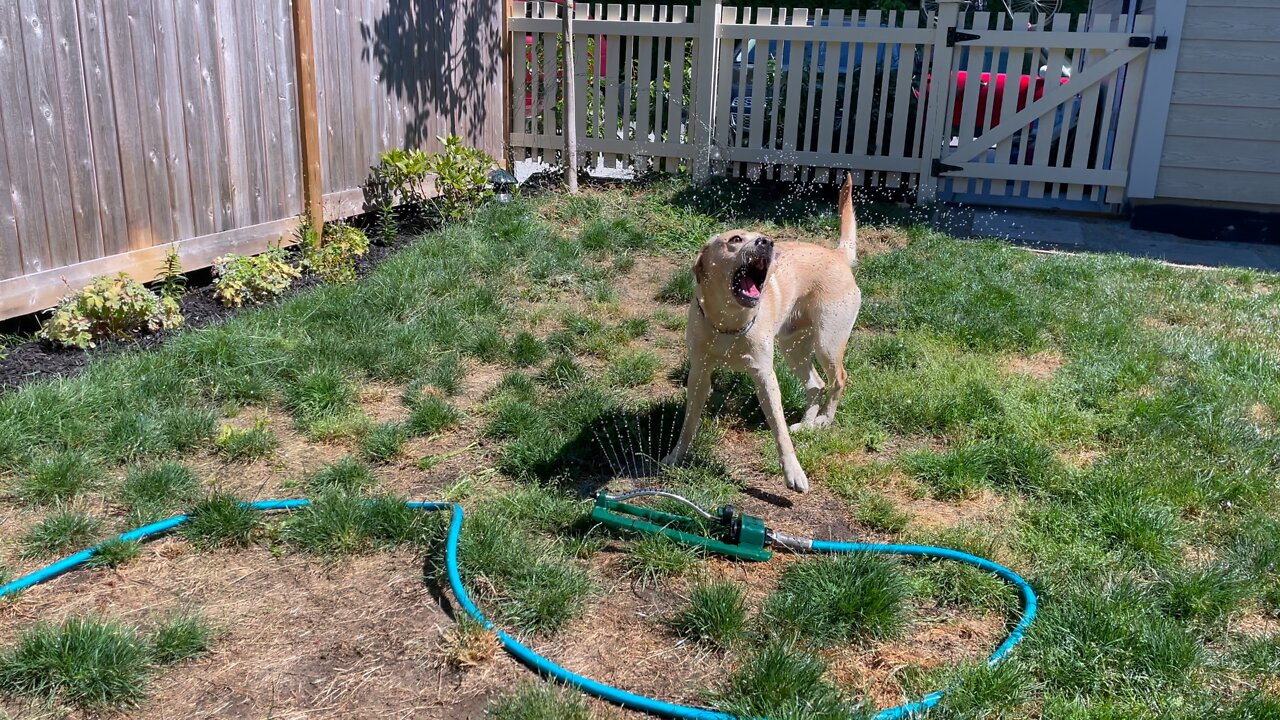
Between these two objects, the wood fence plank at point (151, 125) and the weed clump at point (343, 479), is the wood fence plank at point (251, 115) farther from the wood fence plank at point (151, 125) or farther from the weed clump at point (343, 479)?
the weed clump at point (343, 479)

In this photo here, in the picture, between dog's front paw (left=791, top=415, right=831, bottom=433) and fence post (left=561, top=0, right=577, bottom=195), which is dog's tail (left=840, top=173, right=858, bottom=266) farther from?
fence post (left=561, top=0, right=577, bottom=195)

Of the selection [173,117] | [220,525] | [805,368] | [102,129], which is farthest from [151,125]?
[805,368]

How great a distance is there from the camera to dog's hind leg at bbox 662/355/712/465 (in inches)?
157

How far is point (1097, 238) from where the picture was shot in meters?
8.66

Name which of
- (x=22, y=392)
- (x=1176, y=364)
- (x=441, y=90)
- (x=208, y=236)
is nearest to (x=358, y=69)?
(x=441, y=90)

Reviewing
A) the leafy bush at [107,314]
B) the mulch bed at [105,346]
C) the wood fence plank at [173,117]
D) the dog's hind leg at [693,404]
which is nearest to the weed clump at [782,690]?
the dog's hind leg at [693,404]

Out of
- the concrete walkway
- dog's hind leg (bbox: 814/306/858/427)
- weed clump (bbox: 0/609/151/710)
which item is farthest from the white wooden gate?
weed clump (bbox: 0/609/151/710)

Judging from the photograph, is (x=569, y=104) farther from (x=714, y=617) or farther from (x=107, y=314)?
(x=714, y=617)

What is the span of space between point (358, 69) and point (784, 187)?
4.15 metres

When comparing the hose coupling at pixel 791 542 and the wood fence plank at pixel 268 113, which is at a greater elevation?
the wood fence plank at pixel 268 113

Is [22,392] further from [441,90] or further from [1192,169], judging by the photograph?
[1192,169]

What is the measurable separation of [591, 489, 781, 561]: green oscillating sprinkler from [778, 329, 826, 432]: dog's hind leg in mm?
1145

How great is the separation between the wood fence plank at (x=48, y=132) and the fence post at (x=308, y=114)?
193 cm

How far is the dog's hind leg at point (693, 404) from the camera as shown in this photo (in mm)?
3977
